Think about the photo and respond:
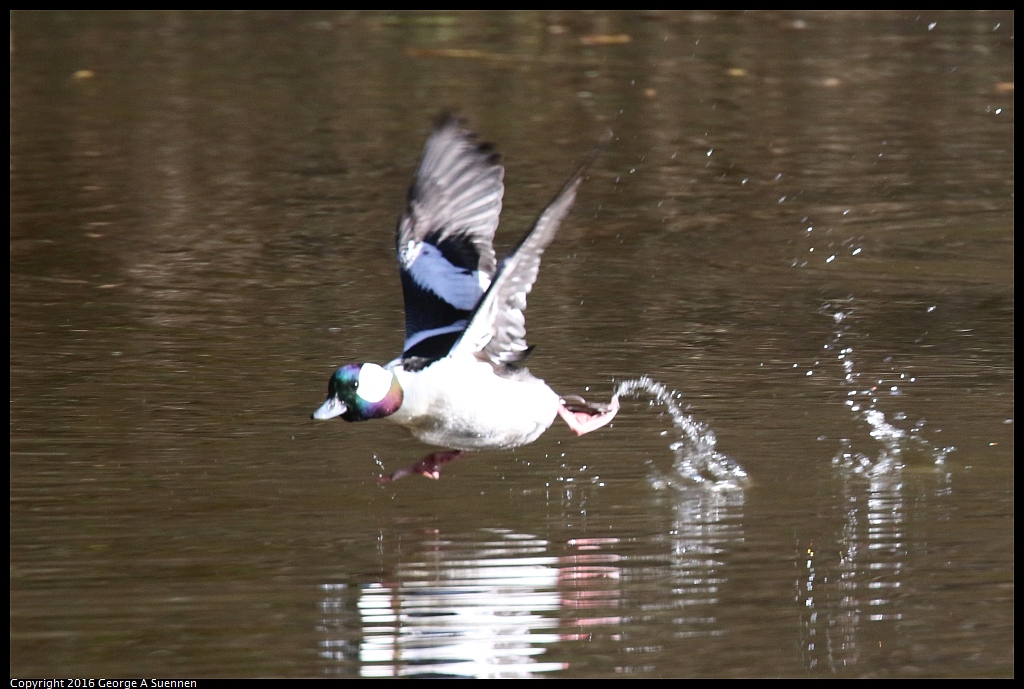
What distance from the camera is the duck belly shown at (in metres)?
6.20

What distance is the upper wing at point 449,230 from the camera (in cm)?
702

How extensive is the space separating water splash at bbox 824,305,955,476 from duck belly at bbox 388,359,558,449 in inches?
53.1

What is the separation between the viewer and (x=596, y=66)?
16.6 meters

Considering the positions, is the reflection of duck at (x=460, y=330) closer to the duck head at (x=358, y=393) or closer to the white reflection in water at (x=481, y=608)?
the duck head at (x=358, y=393)

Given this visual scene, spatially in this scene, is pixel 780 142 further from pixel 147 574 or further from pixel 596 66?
pixel 147 574

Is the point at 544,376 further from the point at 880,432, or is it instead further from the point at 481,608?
the point at 481,608

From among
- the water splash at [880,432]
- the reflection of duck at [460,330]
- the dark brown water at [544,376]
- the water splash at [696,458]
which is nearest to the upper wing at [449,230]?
the reflection of duck at [460,330]

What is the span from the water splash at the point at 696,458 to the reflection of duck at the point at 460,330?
0.34 meters

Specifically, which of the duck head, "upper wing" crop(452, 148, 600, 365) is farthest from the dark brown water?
"upper wing" crop(452, 148, 600, 365)

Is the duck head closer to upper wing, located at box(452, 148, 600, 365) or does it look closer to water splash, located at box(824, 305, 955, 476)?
upper wing, located at box(452, 148, 600, 365)

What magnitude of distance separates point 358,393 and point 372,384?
2.2 inches

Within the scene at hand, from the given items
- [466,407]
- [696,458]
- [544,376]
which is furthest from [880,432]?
[466,407]

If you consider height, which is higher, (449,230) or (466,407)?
(449,230)

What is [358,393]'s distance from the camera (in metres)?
5.98
